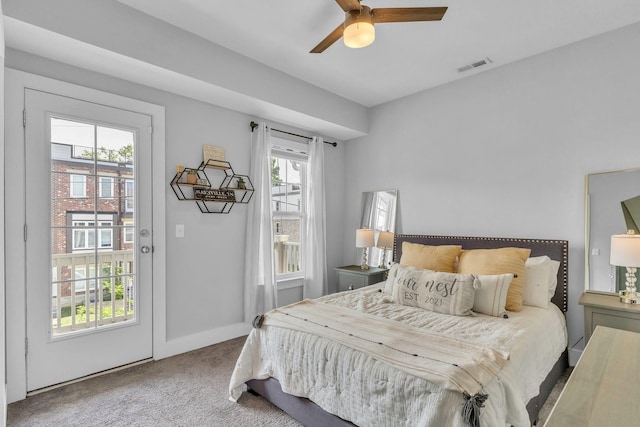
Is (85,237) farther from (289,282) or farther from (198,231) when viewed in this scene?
(289,282)

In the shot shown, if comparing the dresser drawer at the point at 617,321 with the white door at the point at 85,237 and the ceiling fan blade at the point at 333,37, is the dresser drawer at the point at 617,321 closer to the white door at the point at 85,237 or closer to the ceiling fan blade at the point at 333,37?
the ceiling fan blade at the point at 333,37

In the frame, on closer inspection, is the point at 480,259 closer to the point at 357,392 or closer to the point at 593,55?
the point at 357,392

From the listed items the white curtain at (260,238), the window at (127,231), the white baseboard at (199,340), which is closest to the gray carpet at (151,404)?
the white baseboard at (199,340)

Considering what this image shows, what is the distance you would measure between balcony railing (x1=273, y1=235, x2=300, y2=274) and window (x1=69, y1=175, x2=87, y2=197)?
1973 millimetres

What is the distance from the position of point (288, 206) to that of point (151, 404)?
2.43 metres

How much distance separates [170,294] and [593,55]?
4.14 m

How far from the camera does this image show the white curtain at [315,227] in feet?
13.5

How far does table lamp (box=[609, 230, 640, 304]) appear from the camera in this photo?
88.9 inches

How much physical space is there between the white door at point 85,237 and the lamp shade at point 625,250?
3.61 m

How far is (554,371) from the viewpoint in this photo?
2.35 meters

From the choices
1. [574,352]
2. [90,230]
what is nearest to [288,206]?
[90,230]

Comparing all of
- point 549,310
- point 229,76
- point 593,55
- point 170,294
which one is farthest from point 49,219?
point 593,55

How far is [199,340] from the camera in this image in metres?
3.19

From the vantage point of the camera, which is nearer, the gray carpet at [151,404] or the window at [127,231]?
the gray carpet at [151,404]
